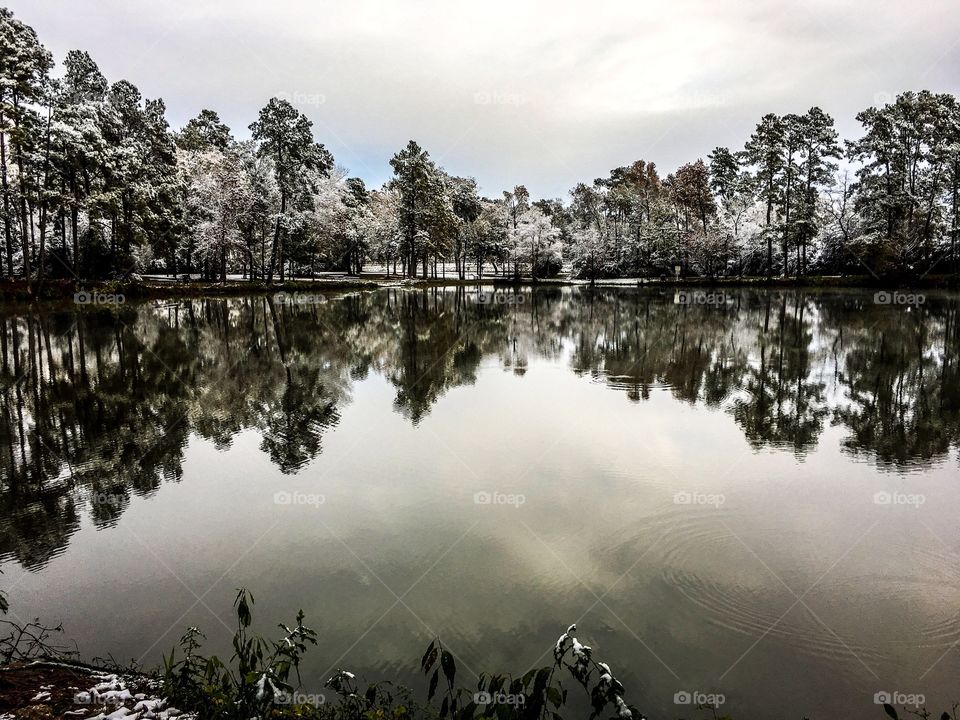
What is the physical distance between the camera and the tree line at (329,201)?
45.0 m

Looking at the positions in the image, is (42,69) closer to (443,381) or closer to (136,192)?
(136,192)

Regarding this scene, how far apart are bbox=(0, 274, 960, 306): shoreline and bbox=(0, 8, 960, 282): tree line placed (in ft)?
5.65

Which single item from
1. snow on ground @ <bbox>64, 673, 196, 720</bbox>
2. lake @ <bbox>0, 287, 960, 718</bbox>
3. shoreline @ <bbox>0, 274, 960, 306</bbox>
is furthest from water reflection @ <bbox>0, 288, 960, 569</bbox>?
shoreline @ <bbox>0, 274, 960, 306</bbox>

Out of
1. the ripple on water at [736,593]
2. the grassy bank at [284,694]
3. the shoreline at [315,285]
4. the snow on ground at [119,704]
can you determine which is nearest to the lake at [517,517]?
the ripple on water at [736,593]

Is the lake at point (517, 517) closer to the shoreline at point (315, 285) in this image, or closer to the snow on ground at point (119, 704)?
the snow on ground at point (119, 704)

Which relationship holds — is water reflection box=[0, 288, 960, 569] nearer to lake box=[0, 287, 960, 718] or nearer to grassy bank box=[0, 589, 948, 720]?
lake box=[0, 287, 960, 718]

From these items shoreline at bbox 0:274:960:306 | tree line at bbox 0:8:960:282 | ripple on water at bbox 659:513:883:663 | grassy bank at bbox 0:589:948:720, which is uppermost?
tree line at bbox 0:8:960:282

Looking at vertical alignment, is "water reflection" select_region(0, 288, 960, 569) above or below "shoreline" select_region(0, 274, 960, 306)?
below

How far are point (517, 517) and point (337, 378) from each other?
35.9 feet

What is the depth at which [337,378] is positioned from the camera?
58.1 ft

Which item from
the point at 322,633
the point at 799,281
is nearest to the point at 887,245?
the point at 799,281

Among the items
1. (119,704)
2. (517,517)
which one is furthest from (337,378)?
(119,704)

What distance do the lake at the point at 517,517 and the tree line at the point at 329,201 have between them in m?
35.9

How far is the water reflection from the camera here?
10391 mm
